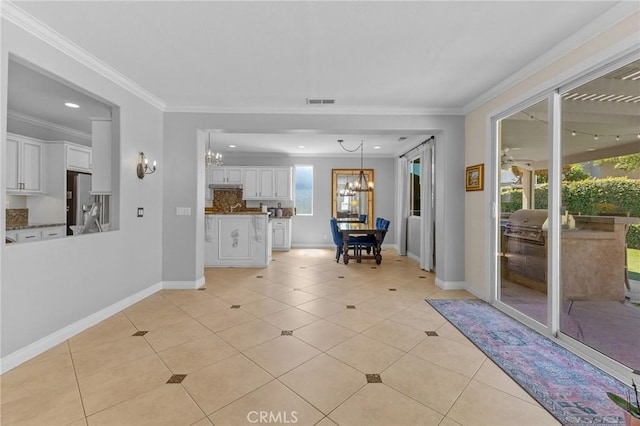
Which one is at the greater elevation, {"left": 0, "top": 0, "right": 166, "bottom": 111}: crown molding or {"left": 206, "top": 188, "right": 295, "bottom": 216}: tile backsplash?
{"left": 0, "top": 0, "right": 166, "bottom": 111}: crown molding

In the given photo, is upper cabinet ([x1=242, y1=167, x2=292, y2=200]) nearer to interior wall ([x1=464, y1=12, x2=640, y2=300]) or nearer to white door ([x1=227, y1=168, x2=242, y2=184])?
white door ([x1=227, y1=168, x2=242, y2=184])

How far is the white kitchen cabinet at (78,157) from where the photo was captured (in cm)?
493

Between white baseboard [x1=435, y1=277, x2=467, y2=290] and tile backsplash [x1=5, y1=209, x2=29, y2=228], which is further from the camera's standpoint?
tile backsplash [x1=5, y1=209, x2=29, y2=228]

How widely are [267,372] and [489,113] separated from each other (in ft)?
12.7

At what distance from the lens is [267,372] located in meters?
2.03

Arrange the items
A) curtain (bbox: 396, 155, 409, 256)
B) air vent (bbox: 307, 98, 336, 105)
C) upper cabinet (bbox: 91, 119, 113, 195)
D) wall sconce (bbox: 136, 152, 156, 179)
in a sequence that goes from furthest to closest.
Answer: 1. curtain (bbox: 396, 155, 409, 256)
2. air vent (bbox: 307, 98, 336, 105)
3. wall sconce (bbox: 136, 152, 156, 179)
4. upper cabinet (bbox: 91, 119, 113, 195)

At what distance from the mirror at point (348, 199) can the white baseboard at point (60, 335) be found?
5388 millimetres

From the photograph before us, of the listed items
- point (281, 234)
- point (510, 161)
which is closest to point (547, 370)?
point (510, 161)

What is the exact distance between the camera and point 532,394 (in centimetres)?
180

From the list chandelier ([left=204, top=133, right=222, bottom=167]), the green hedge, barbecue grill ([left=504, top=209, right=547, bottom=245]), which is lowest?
barbecue grill ([left=504, top=209, right=547, bottom=245])

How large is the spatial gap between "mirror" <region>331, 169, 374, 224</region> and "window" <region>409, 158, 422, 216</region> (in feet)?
4.33

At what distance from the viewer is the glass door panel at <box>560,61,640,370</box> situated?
206 centimetres

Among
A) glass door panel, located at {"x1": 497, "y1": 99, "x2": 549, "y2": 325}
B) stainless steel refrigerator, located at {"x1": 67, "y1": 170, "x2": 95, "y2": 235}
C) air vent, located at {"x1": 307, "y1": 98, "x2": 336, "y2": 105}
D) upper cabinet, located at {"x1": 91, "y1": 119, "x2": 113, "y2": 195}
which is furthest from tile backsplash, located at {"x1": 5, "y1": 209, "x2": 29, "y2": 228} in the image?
glass door panel, located at {"x1": 497, "y1": 99, "x2": 549, "y2": 325}

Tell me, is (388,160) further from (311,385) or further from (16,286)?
(16,286)
